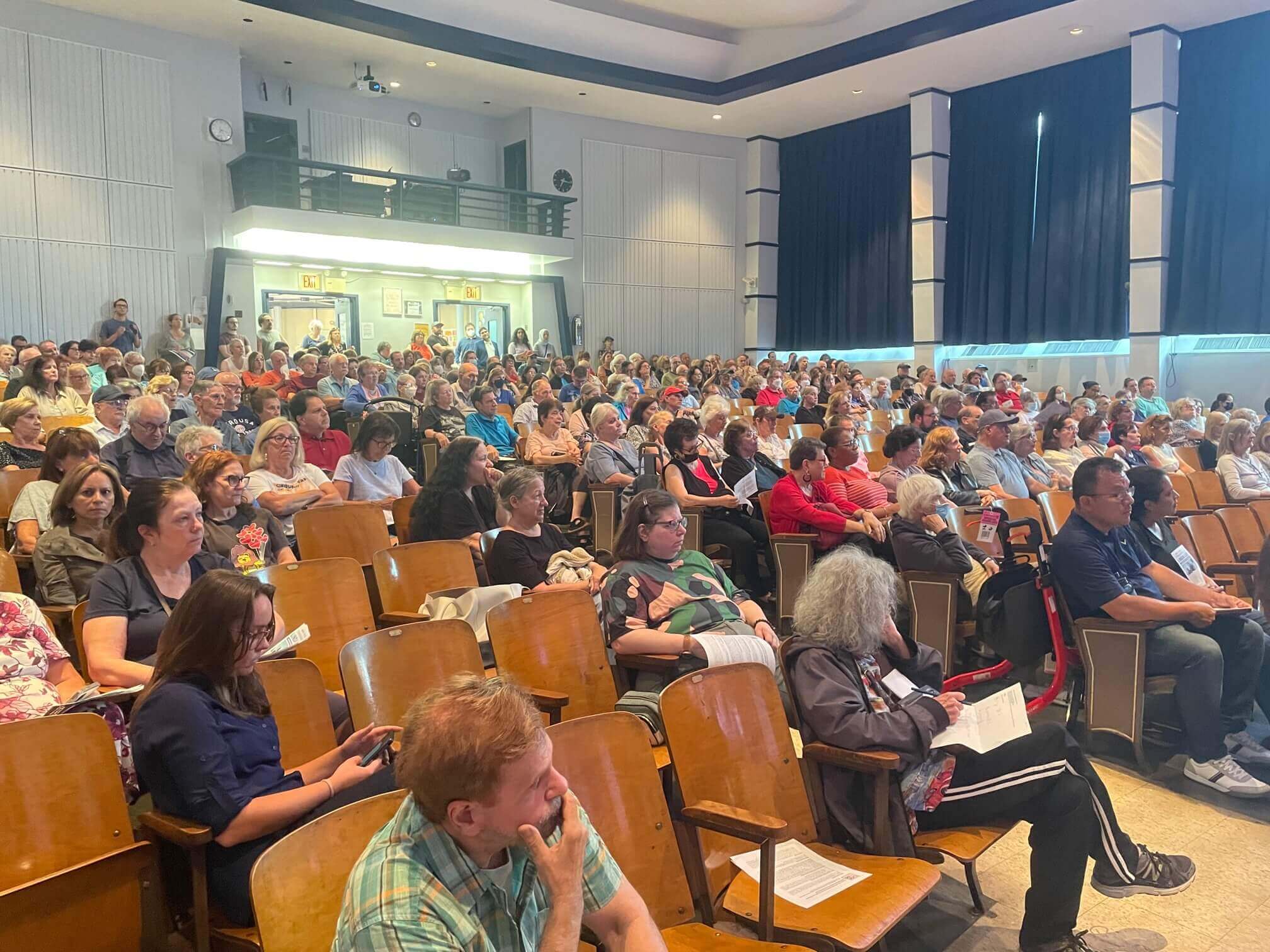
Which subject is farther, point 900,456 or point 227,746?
point 900,456

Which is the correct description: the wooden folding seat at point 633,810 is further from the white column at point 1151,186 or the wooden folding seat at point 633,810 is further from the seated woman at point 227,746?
the white column at point 1151,186

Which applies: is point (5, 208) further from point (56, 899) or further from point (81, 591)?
point (56, 899)

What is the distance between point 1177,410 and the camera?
380 inches

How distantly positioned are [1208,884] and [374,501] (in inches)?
145

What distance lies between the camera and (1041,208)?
13.2 m

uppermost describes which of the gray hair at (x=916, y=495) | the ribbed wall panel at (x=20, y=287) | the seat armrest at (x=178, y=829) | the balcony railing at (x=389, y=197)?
the balcony railing at (x=389, y=197)

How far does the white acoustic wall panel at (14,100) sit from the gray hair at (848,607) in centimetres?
1167

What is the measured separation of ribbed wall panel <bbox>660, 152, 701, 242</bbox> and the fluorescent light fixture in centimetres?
270

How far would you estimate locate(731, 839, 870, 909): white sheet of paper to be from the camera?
1.92 m

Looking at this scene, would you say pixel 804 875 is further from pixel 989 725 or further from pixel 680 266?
pixel 680 266

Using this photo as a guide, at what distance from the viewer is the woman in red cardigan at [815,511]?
449cm

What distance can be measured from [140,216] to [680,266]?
→ 8.32 m

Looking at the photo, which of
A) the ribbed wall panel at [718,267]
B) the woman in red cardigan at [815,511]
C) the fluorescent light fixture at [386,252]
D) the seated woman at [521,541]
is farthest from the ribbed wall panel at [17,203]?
the woman in red cardigan at [815,511]

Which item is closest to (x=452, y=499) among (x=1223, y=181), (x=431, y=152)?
(x=1223, y=181)
